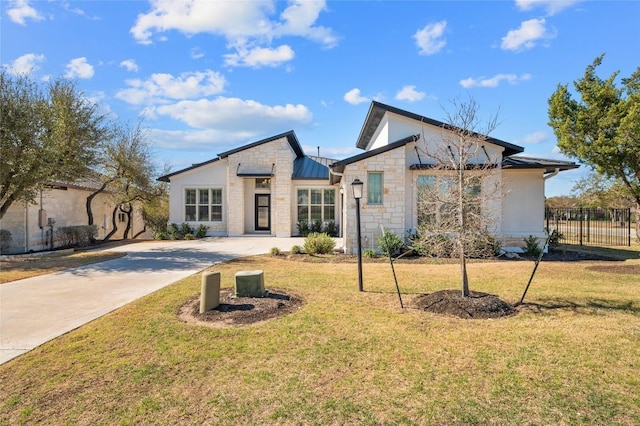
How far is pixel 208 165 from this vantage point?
2047 centimetres

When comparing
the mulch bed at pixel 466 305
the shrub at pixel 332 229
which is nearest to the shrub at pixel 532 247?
the mulch bed at pixel 466 305

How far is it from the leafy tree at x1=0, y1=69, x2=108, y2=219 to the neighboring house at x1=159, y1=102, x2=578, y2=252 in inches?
226

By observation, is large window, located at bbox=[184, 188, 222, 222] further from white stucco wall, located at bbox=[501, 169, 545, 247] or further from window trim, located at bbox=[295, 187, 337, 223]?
white stucco wall, located at bbox=[501, 169, 545, 247]

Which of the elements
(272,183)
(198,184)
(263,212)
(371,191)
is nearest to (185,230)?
(198,184)

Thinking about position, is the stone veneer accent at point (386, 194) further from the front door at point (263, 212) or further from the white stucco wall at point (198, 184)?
the white stucco wall at point (198, 184)

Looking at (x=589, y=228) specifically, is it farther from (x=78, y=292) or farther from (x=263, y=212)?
(x=78, y=292)

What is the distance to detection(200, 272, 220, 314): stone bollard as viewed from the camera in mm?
6141

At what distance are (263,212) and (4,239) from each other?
11950 mm

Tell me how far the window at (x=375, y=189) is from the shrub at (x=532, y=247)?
5826 millimetres

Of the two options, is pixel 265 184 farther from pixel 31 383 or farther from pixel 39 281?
pixel 31 383

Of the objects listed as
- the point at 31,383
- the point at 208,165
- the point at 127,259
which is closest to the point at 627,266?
the point at 31,383

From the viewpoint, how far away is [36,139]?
12547mm

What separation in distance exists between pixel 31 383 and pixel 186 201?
694 inches

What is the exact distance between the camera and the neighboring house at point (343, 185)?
13164mm
